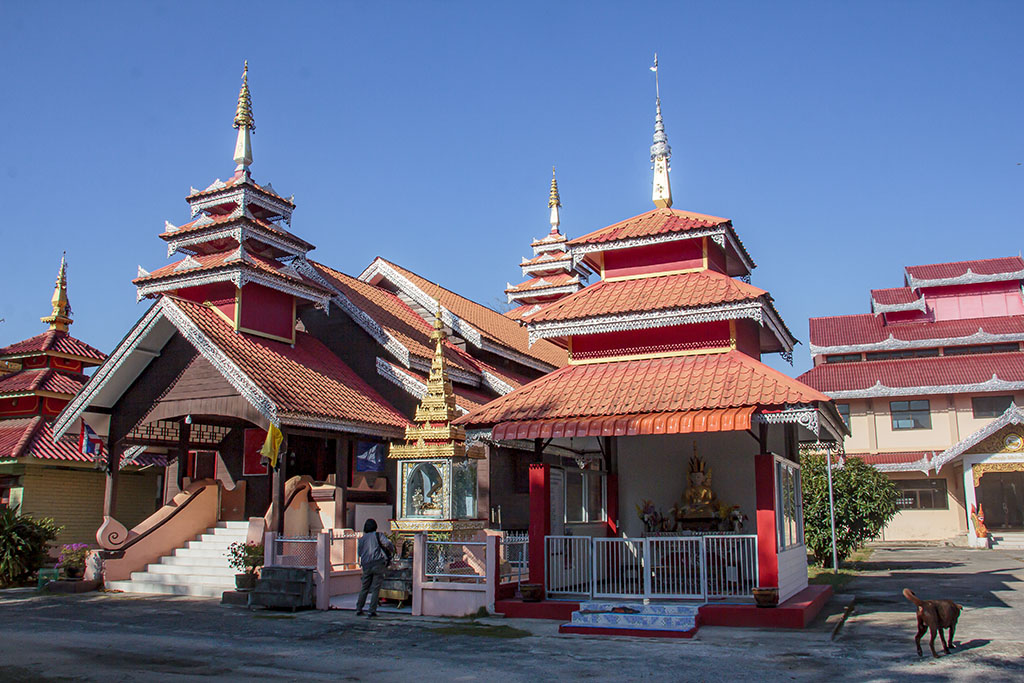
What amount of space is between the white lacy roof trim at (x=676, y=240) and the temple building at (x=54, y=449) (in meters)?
13.0

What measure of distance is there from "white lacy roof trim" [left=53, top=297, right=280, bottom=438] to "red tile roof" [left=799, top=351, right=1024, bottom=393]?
97.1 feet

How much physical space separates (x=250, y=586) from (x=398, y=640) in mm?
5701

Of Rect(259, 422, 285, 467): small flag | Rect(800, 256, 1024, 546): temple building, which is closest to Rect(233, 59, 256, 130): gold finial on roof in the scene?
Rect(259, 422, 285, 467): small flag

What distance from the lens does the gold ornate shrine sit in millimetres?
14992

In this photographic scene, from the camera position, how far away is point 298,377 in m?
20.1

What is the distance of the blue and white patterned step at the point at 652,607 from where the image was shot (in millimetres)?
12633

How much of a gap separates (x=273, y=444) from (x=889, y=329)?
34.8m

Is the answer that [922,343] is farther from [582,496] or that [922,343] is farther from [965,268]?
[582,496]

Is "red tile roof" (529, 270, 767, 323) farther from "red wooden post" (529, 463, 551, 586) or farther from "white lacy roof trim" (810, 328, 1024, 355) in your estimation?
"white lacy roof trim" (810, 328, 1024, 355)

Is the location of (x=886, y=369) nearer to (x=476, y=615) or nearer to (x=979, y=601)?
(x=979, y=601)

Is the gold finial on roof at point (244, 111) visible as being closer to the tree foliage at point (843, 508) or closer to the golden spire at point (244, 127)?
the golden spire at point (244, 127)

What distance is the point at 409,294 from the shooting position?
28.0m

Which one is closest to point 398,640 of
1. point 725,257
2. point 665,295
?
point 665,295

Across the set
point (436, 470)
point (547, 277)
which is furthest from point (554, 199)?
point (436, 470)
